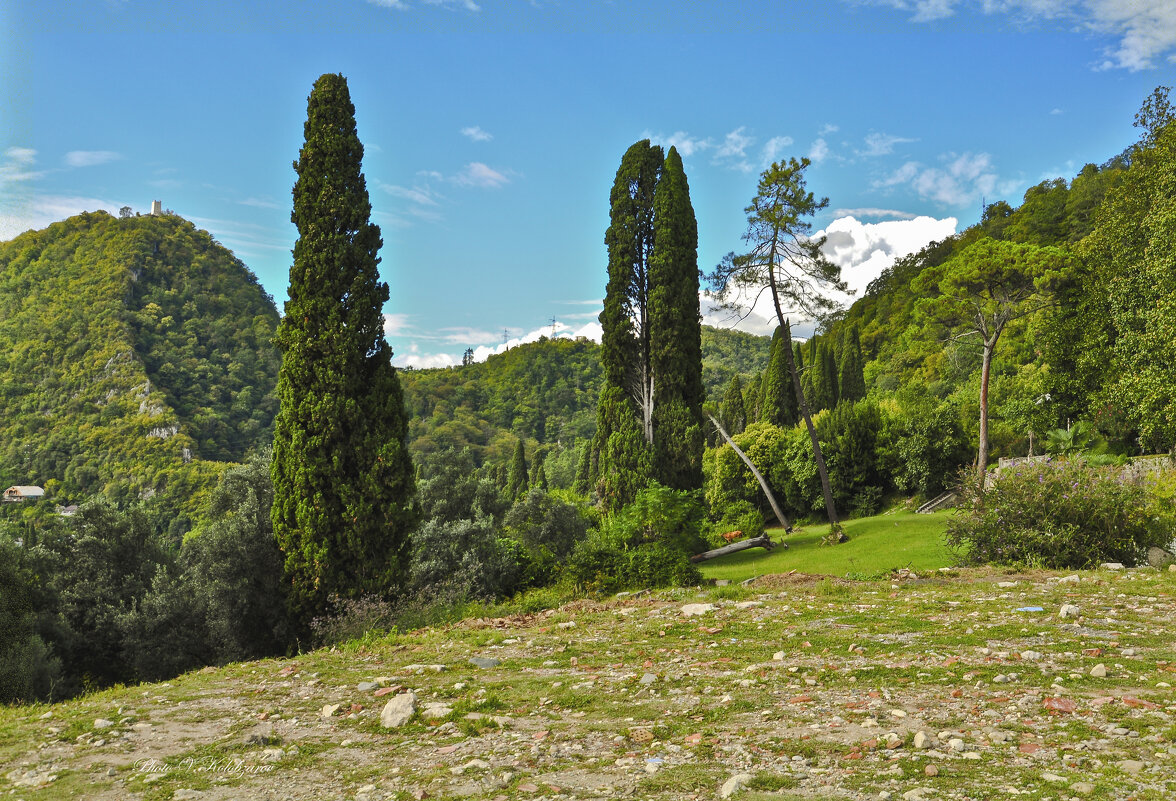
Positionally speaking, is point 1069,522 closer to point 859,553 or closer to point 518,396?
point 859,553

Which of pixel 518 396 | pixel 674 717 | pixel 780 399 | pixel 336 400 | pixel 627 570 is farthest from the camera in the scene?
pixel 518 396

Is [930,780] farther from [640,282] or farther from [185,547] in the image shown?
[640,282]

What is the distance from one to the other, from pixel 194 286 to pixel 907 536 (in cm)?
7789

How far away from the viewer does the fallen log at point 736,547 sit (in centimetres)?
1994

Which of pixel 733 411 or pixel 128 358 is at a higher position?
pixel 128 358

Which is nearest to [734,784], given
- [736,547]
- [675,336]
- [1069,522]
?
[1069,522]

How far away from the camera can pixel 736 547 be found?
20297mm

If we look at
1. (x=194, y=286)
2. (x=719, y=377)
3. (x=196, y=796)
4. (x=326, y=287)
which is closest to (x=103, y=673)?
(x=326, y=287)

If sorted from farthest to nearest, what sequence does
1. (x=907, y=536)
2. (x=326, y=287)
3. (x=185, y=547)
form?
(x=907, y=536) < (x=326, y=287) < (x=185, y=547)

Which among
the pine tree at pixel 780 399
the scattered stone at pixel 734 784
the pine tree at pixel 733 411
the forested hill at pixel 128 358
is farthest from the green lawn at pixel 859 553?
the forested hill at pixel 128 358

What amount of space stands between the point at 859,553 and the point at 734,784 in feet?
53.3

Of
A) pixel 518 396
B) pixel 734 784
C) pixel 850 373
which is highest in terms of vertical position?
pixel 518 396

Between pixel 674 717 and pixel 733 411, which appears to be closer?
pixel 674 717

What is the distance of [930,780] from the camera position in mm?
3168
